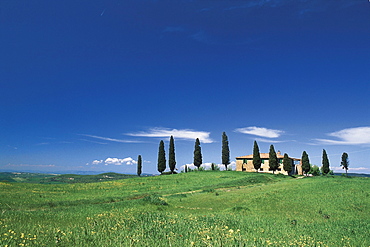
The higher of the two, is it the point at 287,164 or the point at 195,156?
the point at 195,156

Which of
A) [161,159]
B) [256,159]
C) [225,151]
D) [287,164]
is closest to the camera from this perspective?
[256,159]

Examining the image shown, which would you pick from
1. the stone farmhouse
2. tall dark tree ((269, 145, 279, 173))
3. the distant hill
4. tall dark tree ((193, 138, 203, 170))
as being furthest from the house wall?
the distant hill

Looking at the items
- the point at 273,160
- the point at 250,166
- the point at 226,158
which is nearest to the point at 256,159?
the point at 273,160

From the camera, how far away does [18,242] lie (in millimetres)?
8047

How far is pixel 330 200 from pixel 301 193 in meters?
4.71

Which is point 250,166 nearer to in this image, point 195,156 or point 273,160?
point 273,160

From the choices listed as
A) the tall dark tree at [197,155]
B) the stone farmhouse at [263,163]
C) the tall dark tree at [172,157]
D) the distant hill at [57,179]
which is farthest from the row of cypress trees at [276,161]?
the distant hill at [57,179]

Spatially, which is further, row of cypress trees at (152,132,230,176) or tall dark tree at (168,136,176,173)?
row of cypress trees at (152,132,230,176)

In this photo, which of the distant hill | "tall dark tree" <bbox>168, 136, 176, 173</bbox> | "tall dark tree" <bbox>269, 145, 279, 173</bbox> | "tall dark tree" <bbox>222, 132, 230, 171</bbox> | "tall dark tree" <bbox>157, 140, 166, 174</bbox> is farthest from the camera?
"tall dark tree" <bbox>222, 132, 230, 171</bbox>

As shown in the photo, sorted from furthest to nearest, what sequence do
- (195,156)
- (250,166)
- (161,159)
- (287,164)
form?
(250,166) < (195,156) < (287,164) < (161,159)

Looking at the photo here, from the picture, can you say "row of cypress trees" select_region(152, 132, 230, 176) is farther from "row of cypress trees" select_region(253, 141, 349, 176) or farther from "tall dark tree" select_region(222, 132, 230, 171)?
"row of cypress trees" select_region(253, 141, 349, 176)

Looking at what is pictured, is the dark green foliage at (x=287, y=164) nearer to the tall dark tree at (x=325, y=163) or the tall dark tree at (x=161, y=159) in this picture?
the tall dark tree at (x=325, y=163)

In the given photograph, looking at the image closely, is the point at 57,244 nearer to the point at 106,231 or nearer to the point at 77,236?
the point at 77,236

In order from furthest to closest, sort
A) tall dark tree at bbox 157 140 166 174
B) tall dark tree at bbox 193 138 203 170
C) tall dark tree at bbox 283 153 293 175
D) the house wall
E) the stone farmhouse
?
the stone farmhouse
the house wall
tall dark tree at bbox 193 138 203 170
tall dark tree at bbox 283 153 293 175
tall dark tree at bbox 157 140 166 174
